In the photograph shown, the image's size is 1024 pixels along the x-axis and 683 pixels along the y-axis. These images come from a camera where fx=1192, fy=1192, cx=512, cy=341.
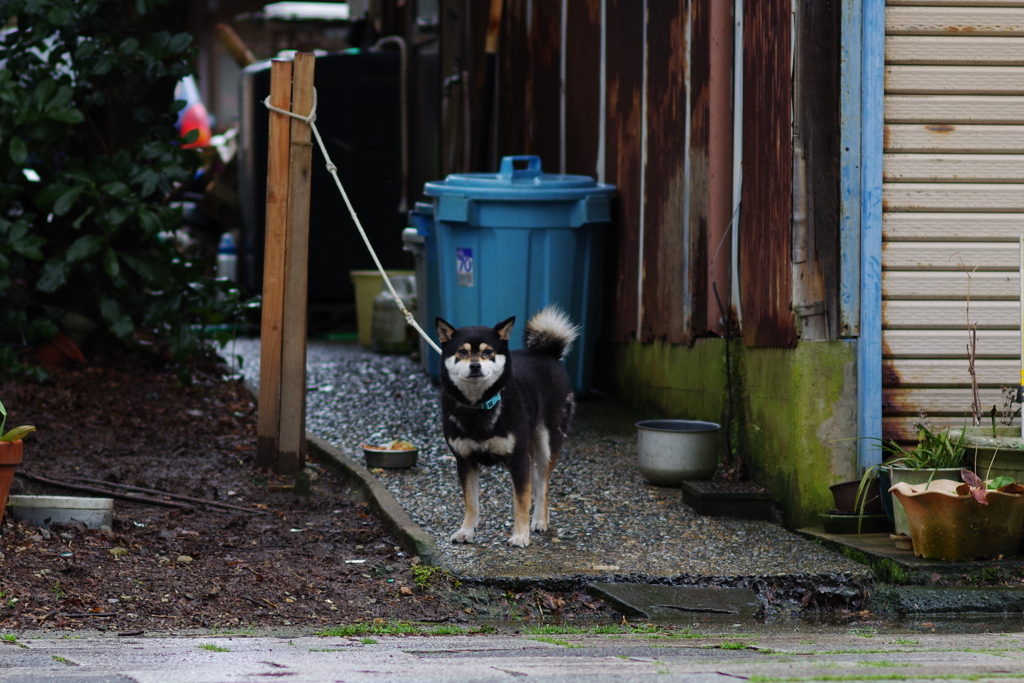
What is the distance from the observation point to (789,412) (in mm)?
4918

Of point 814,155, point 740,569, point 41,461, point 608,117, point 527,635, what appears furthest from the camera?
point 608,117

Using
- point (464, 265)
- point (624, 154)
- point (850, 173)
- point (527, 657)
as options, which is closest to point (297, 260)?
point (464, 265)

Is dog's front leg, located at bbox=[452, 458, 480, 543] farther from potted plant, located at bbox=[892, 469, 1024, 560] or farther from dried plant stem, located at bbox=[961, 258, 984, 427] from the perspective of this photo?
dried plant stem, located at bbox=[961, 258, 984, 427]

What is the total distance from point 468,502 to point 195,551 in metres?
1.10

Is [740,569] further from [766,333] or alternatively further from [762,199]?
[762,199]

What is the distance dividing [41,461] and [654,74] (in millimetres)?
3888

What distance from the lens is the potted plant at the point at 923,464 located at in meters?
4.52

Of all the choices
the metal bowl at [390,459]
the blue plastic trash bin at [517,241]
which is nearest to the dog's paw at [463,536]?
the metal bowl at [390,459]

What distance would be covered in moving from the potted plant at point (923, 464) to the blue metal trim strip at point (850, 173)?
20.3 inches

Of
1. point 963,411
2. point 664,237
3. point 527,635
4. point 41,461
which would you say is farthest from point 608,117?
point 527,635

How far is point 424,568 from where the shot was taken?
4.36m

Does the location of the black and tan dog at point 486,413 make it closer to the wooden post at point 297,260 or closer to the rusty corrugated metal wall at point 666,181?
the wooden post at point 297,260

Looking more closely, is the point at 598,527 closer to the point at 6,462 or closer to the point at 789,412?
the point at 789,412

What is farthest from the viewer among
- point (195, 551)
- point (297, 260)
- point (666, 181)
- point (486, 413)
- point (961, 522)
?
point (666, 181)
